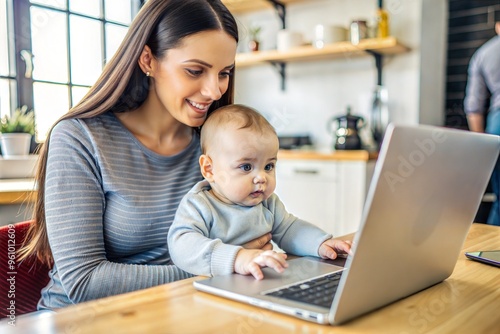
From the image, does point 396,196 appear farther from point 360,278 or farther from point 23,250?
point 23,250

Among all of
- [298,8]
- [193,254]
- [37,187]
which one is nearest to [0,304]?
[37,187]

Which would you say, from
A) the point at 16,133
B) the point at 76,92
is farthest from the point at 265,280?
the point at 76,92

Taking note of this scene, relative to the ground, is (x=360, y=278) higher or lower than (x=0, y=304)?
higher

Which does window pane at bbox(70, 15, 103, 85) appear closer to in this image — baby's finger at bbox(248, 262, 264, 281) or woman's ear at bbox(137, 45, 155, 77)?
woman's ear at bbox(137, 45, 155, 77)

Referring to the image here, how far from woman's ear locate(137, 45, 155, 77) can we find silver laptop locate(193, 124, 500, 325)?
614 millimetres

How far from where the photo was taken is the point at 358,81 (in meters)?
3.55

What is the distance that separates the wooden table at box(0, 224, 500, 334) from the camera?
0.55 metres

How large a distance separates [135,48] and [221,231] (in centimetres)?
48

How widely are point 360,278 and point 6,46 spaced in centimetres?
266

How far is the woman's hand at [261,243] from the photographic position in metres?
0.96

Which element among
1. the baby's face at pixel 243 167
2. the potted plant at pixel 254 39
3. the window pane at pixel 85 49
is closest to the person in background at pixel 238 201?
the baby's face at pixel 243 167

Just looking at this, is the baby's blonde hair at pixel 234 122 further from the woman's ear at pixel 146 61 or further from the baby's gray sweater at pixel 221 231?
the woman's ear at pixel 146 61

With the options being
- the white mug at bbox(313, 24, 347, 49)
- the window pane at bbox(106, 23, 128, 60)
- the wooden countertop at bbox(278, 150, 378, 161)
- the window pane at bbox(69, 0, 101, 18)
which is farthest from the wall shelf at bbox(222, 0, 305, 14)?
the wooden countertop at bbox(278, 150, 378, 161)

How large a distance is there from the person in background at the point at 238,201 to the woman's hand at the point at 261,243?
0.03ft
